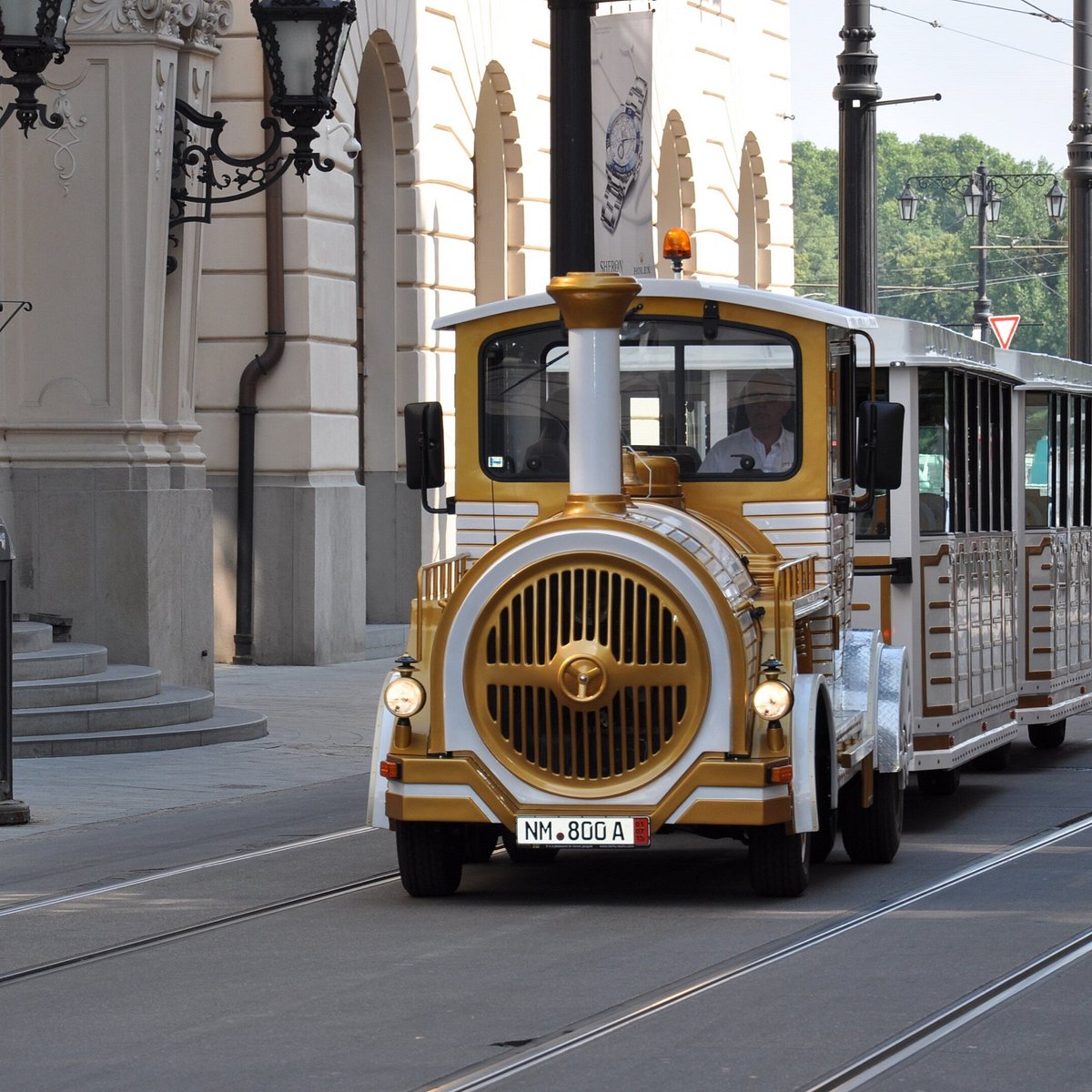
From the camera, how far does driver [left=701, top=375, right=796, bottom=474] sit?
11.1 metres

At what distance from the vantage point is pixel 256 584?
23.3m

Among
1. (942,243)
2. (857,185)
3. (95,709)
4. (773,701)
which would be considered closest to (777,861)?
(773,701)

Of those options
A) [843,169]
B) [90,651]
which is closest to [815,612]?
[90,651]

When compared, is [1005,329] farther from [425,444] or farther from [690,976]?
[690,976]

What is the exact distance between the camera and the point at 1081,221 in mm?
32188

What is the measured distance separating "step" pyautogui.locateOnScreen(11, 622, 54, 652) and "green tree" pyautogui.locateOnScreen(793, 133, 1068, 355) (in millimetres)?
95063

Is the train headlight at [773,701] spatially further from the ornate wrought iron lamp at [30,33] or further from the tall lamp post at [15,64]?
the ornate wrought iron lamp at [30,33]

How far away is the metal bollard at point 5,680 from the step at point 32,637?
446cm

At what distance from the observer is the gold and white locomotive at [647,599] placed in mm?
9664

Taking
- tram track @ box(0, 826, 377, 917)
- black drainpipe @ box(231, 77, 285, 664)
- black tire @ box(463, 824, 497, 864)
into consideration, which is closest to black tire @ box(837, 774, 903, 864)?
black tire @ box(463, 824, 497, 864)

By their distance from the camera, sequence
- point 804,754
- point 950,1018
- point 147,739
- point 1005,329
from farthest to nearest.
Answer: point 1005,329
point 147,739
point 804,754
point 950,1018

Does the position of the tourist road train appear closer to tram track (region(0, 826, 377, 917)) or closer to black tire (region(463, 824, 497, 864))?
black tire (region(463, 824, 497, 864))

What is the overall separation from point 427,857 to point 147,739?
668cm

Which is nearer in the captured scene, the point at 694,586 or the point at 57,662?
the point at 694,586
